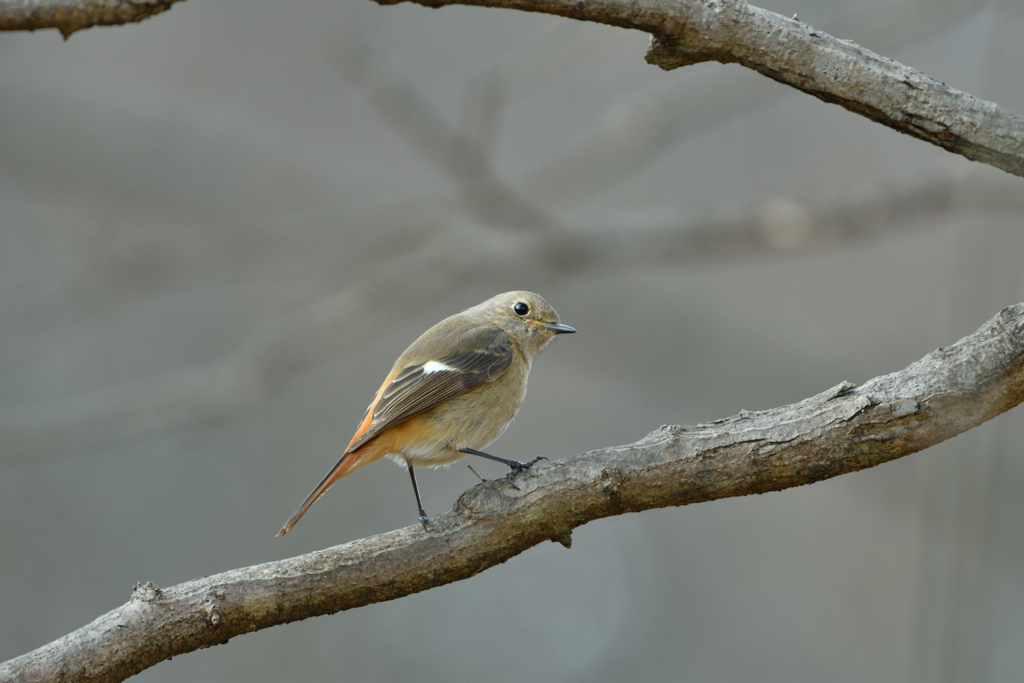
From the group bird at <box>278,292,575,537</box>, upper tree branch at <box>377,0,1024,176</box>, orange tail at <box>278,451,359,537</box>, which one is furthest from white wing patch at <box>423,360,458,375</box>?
upper tree branch at <box>377,0,1024,176</box>

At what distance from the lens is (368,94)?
16.1 feet

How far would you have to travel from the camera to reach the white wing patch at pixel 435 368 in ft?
9.64

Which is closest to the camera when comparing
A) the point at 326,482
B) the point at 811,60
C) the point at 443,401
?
the point at 811,60

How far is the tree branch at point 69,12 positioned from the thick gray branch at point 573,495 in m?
1.49

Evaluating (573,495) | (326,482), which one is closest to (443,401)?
(326,482)

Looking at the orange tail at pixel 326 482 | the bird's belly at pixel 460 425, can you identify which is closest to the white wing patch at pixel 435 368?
the bird's belly at pixel 460 425

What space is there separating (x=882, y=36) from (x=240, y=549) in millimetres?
5273

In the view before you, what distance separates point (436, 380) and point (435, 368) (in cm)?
7

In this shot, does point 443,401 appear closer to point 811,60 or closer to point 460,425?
point 460,425

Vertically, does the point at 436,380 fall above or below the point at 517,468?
above

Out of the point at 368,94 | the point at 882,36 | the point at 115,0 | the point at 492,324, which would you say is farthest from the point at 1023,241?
the point at 368,94

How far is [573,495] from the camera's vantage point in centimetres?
226

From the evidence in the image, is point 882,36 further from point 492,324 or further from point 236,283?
point 236,283

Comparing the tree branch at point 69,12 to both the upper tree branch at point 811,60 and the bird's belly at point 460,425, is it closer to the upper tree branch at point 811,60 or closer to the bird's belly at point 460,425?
the upper tree branch at point 811,60
